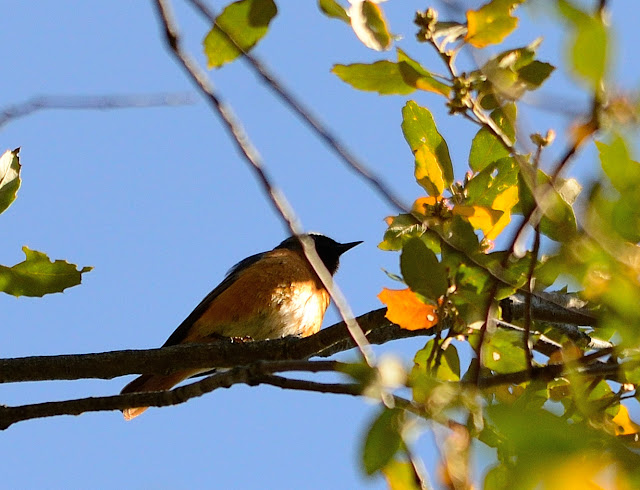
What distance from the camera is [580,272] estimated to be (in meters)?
1.69

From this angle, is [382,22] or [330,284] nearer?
[330,284]

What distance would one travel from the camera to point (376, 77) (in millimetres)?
2266

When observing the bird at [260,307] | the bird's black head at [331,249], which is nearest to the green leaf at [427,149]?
the bird at [260,307]

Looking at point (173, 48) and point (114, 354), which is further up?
point (114, 354)

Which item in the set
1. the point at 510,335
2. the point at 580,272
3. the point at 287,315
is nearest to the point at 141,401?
the point at 510,335

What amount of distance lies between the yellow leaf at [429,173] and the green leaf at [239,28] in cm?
100

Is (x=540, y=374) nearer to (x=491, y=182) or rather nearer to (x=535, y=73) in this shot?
(x=535, y=73)

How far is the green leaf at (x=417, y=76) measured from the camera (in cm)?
218

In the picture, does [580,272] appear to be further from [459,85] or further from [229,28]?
[229,28]

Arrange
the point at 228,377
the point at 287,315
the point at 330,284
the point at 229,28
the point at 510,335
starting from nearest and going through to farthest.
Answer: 1. the point at 330,284
2. the point at 229,28
3. the point at 228,377
4. the point at 510,335
5. the point at 287,315

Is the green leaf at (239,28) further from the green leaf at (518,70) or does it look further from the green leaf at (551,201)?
the green leaf at (551,201)

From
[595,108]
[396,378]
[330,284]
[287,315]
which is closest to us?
[595,108]

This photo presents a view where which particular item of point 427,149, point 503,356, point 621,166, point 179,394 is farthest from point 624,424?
point 621,166

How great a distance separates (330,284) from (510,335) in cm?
110
